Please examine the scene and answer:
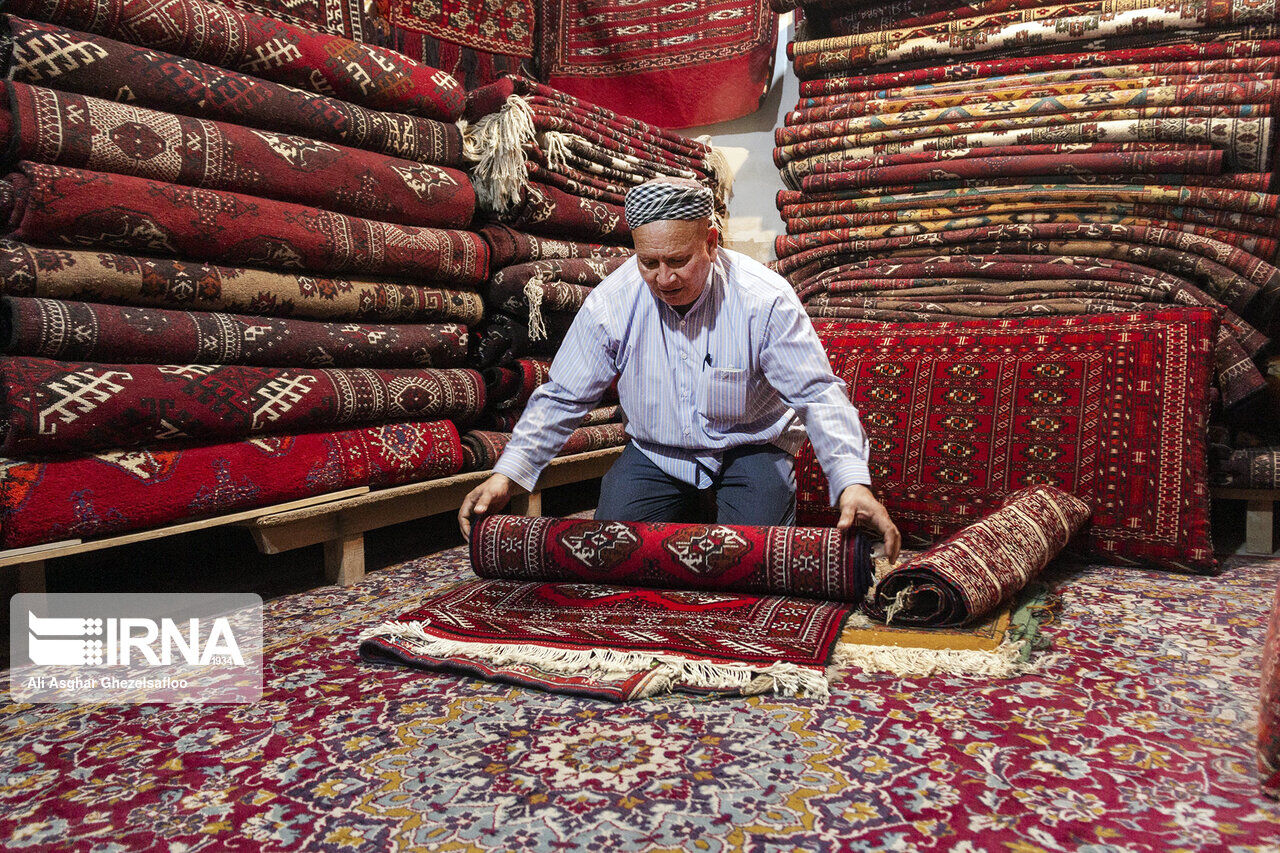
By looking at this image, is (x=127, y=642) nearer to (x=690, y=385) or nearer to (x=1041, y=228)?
(x=690, y=385)

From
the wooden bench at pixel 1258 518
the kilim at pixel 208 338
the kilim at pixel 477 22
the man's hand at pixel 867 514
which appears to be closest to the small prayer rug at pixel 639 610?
the man's hand at pixel 867 514

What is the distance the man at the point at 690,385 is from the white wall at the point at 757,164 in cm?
214

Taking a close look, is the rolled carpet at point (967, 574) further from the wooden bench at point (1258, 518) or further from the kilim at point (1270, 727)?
the wooden bench at point (1258, 518)

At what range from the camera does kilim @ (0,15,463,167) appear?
1.89 metres

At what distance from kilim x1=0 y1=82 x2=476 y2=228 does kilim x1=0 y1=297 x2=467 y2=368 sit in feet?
1.06

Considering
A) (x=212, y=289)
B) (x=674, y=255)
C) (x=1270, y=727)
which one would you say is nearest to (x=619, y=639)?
(x=674, y=255)

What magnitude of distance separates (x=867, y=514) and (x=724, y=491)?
1.87 feet

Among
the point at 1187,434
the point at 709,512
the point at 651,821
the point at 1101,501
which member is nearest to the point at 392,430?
the point at 709,512

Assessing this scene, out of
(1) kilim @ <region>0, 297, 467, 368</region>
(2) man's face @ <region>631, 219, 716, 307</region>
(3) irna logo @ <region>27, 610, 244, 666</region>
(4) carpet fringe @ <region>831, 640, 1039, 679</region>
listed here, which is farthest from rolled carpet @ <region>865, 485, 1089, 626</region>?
(1) kilim @ <region>0, 297, 467, 368</region>

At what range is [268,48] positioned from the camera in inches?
91.4

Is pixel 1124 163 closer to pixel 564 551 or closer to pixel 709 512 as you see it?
pixel 709 512

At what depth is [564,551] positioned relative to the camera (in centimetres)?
204

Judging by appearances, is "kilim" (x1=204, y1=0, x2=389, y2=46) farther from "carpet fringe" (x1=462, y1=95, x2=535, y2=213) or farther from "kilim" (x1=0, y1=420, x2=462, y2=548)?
"kilim" (x1=0, y1=420, x2=462, y2=548)

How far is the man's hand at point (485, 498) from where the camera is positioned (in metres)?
2.04
